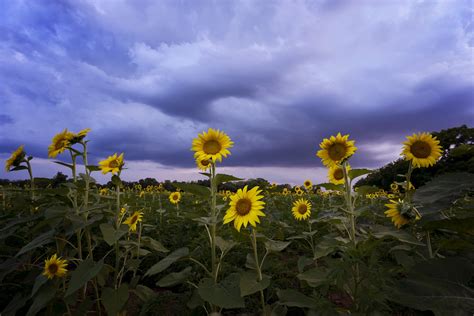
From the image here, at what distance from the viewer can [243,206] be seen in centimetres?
285

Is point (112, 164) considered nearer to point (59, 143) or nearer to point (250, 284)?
point (59, 143)

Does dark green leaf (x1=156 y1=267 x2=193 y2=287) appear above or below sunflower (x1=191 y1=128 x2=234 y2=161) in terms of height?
below

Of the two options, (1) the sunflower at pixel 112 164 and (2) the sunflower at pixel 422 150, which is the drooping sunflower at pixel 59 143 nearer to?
(1) the sunflower at pixel 112 164

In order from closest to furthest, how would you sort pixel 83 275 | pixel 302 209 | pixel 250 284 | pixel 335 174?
pixel 250 284, pixel 83 275, pixel 335 174, pixel 302 209

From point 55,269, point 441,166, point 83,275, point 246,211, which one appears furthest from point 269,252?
point 441,166

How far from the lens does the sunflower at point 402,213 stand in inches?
111

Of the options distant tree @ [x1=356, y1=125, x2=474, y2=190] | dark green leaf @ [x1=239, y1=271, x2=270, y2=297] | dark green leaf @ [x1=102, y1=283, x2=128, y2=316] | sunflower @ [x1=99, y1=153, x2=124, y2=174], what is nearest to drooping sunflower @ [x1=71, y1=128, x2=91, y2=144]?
sunflower @ [x1=99, y1=153, x2=124, y2=174]

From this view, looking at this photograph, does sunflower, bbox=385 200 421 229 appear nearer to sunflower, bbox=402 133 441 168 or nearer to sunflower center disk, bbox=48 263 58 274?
sunflower, bbox=402 133 441 168

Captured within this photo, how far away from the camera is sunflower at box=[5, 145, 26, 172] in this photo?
13.1 feet

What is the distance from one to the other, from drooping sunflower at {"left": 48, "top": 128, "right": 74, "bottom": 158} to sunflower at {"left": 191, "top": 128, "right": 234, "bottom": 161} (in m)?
Result: 1.43

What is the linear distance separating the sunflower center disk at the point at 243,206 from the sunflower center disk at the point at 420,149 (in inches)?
70.8

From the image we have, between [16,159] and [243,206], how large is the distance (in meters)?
3.04

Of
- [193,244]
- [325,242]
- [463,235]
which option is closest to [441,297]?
[463,235]

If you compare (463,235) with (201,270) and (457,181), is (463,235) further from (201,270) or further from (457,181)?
(201,270)
